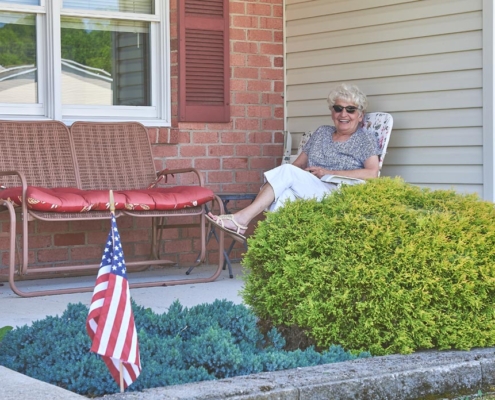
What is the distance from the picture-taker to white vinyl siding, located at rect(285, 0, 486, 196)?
215 inches

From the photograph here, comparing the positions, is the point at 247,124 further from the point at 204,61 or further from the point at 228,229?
the point at 228,229

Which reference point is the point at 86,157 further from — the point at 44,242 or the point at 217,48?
the point at 217,48

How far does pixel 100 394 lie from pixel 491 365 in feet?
4.32

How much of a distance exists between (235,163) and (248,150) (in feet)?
0.47

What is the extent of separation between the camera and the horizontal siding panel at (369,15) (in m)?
5.53

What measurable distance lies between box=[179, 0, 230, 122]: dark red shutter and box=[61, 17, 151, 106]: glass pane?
248 millimetres

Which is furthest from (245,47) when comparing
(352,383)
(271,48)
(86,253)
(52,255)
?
(352,383)

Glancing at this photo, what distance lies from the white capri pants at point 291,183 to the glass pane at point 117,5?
5.11ft

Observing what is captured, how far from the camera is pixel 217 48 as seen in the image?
6375mm

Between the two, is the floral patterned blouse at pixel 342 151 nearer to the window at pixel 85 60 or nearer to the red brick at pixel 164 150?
the red brick at pixel 164 150

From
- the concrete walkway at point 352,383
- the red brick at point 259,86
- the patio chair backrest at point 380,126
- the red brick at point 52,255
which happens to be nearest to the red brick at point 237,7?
the red brick at point 259,86

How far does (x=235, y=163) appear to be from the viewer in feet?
21.3

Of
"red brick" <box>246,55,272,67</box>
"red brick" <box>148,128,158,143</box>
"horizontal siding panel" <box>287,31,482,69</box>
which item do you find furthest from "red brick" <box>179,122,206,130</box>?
"horizontal siding panel" <box>287,31,482,69</box>

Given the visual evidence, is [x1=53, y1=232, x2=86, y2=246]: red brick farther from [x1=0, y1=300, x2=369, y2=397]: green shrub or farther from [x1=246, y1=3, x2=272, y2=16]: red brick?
[x1=0, y1=300, x2=369, y2=397]: green shrub
